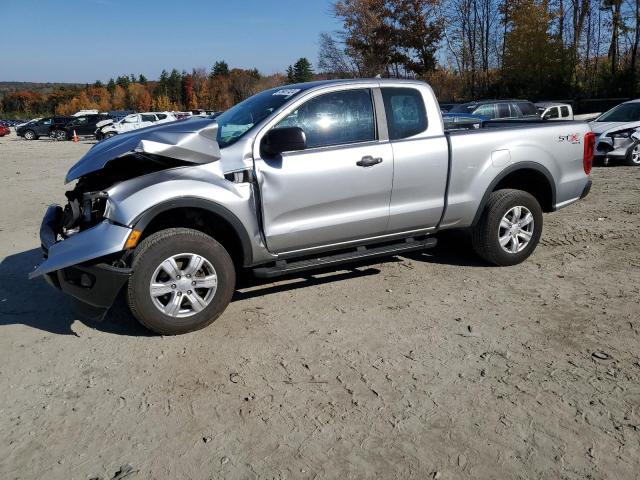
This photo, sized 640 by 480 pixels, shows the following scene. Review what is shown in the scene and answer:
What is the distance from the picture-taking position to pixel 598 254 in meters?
5.95

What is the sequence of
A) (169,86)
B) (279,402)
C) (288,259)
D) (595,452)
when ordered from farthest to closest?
(169,86)
(288,259)
(279,402)
(595,452)

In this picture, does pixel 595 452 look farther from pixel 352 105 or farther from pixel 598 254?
pixel 598 254

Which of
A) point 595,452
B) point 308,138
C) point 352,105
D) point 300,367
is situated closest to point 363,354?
point 300,367

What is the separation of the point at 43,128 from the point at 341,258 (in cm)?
3932

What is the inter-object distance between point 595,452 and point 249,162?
2991 mm

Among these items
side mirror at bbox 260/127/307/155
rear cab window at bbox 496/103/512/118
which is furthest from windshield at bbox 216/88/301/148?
rear cab window at bbox 496/103/512/118

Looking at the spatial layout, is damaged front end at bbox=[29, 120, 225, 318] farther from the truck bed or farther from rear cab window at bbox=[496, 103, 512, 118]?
rear cab window at bbox=[496, 103, 512, 118]

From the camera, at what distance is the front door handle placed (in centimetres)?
465

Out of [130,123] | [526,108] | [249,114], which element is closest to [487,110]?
[526,108]

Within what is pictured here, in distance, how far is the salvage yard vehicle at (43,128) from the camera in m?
37.4

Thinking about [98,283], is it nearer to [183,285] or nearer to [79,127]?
[183,285]

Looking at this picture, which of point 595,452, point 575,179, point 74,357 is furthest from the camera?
point 575,179

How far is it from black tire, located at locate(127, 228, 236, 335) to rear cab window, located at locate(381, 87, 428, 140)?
1885 millimetres

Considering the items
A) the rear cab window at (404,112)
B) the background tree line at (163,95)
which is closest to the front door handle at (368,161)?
the rear cab window at (404,112)
